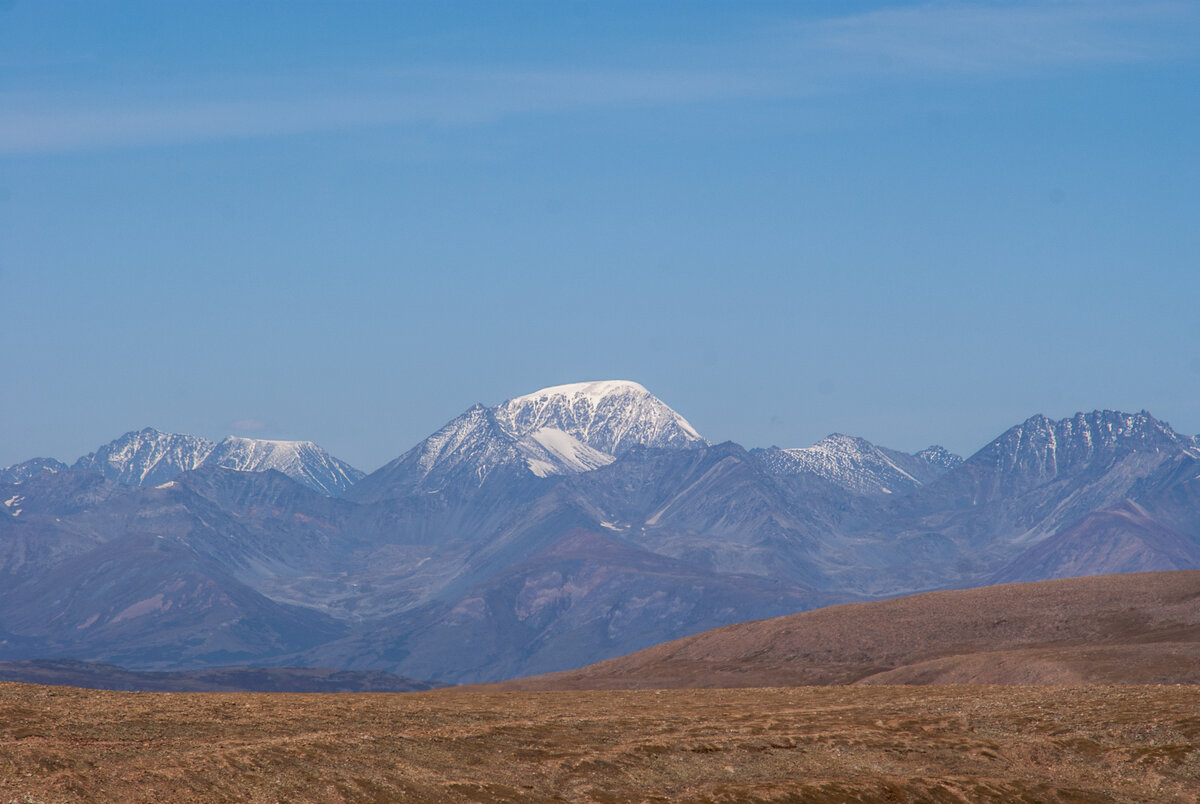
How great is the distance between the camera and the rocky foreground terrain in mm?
49719

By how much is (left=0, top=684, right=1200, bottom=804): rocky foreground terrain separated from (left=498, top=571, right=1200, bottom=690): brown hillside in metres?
55.1

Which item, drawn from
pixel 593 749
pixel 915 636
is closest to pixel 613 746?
pixel 593 749

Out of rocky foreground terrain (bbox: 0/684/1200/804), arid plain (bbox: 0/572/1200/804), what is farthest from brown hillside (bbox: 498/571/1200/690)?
rocky foreground terrain (bbox: 0/684/1200/804)

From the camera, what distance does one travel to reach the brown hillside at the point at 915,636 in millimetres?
147750

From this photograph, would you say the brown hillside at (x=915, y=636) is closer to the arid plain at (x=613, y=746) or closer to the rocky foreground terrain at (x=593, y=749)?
the arid plain at (x=613, y=746)

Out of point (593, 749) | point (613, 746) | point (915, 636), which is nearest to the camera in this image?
point (593, 749)

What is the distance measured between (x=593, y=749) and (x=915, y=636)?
355 ft

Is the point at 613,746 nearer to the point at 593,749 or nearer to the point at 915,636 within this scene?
the point at 593,749

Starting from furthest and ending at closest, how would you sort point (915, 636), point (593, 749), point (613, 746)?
1. point (915, 636)
2. point (613, 746)
3. point (593, 749)

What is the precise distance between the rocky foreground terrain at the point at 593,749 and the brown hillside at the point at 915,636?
55068mm

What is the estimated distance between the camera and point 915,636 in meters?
162

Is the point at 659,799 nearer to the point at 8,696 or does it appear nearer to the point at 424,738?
the point at 424,738

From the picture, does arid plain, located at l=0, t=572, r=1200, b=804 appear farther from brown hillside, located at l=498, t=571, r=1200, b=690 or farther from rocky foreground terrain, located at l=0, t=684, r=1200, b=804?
brown hillside, located at l=498, t=571, r=1200, b=690

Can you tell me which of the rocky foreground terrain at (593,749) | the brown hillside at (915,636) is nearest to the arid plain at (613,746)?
the rocky foreground terrain at (593,749)
